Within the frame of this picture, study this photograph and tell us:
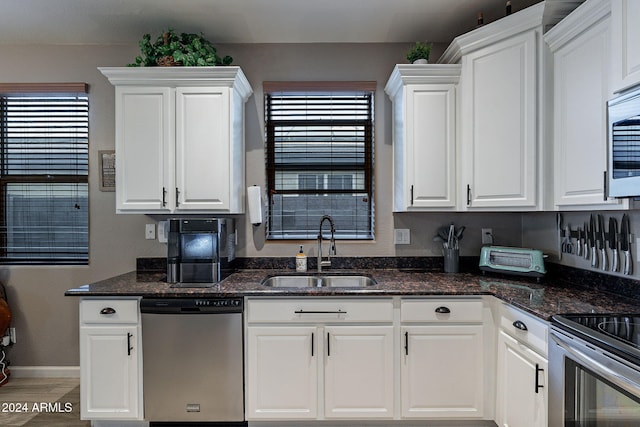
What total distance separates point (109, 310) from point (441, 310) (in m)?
1.90

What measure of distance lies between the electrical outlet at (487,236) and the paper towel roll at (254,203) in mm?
1684

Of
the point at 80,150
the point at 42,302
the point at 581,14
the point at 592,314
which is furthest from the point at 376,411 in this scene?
the point at 80,150

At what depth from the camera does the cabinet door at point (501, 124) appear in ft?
7.04

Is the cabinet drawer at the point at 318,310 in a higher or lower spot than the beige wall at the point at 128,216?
lower

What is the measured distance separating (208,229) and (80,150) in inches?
56.5

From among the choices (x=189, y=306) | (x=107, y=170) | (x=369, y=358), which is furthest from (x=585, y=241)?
(x=107, y=170)

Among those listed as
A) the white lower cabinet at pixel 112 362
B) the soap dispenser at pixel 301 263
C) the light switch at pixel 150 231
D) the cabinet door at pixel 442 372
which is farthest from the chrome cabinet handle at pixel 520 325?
the light switch at pixel 150 231

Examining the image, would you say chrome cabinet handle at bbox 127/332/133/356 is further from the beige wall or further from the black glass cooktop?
the black glass cooktop

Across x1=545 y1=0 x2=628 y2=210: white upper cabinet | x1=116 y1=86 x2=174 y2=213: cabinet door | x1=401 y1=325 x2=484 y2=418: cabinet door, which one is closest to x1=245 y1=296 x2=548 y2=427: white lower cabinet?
x1=401 y1=325 x2=484 y2=418: cabinet door

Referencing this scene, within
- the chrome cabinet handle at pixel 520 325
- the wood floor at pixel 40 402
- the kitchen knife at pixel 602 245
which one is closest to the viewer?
the chrome cabinet handle at pixel 520 325

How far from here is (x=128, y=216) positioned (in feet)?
9.57

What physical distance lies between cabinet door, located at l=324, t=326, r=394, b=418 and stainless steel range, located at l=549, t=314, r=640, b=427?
0.84 meters

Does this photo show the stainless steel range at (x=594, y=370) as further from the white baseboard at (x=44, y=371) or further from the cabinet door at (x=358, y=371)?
the white baseboard at (x=44, y=371)

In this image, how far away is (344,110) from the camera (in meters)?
2.94
